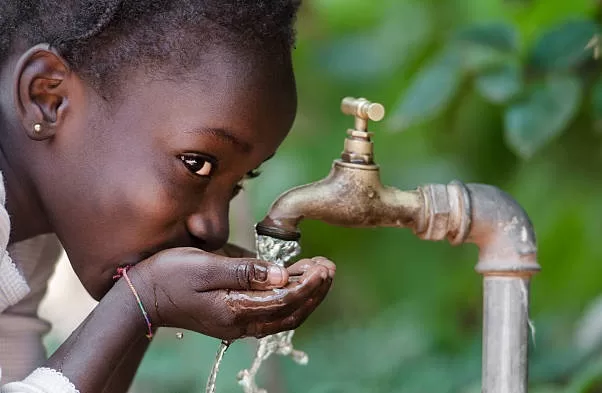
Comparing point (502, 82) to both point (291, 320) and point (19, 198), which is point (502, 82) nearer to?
point (291, 320)

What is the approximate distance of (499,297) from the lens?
1.42 m

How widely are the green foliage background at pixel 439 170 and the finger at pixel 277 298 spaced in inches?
21.9

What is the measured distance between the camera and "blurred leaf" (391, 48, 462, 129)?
1762mm

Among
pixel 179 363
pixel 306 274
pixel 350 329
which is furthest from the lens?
pixel 350 329

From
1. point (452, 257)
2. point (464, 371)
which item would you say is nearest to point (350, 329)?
point (452, 257)

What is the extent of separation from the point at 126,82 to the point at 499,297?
1.79ft

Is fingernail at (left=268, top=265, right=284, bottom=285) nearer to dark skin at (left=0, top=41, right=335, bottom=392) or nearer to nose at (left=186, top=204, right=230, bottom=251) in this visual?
dark skin at (left=0, top=41, right=335, bottom=392)

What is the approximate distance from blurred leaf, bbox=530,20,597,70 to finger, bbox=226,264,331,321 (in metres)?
0.69

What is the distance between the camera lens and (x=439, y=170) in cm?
246

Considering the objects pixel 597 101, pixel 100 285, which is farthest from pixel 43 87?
pixel 597 101

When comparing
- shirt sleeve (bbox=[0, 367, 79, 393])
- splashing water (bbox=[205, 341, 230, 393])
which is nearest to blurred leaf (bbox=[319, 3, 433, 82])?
splashing water (bbox=[205, 341, 230, 393])

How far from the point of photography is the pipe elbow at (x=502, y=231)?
4.66 ft

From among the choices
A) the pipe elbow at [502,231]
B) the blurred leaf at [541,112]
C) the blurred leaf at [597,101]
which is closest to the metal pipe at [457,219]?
the pipe elbow at [502,231]

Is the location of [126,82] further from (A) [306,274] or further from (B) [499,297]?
(B) [499,297]
